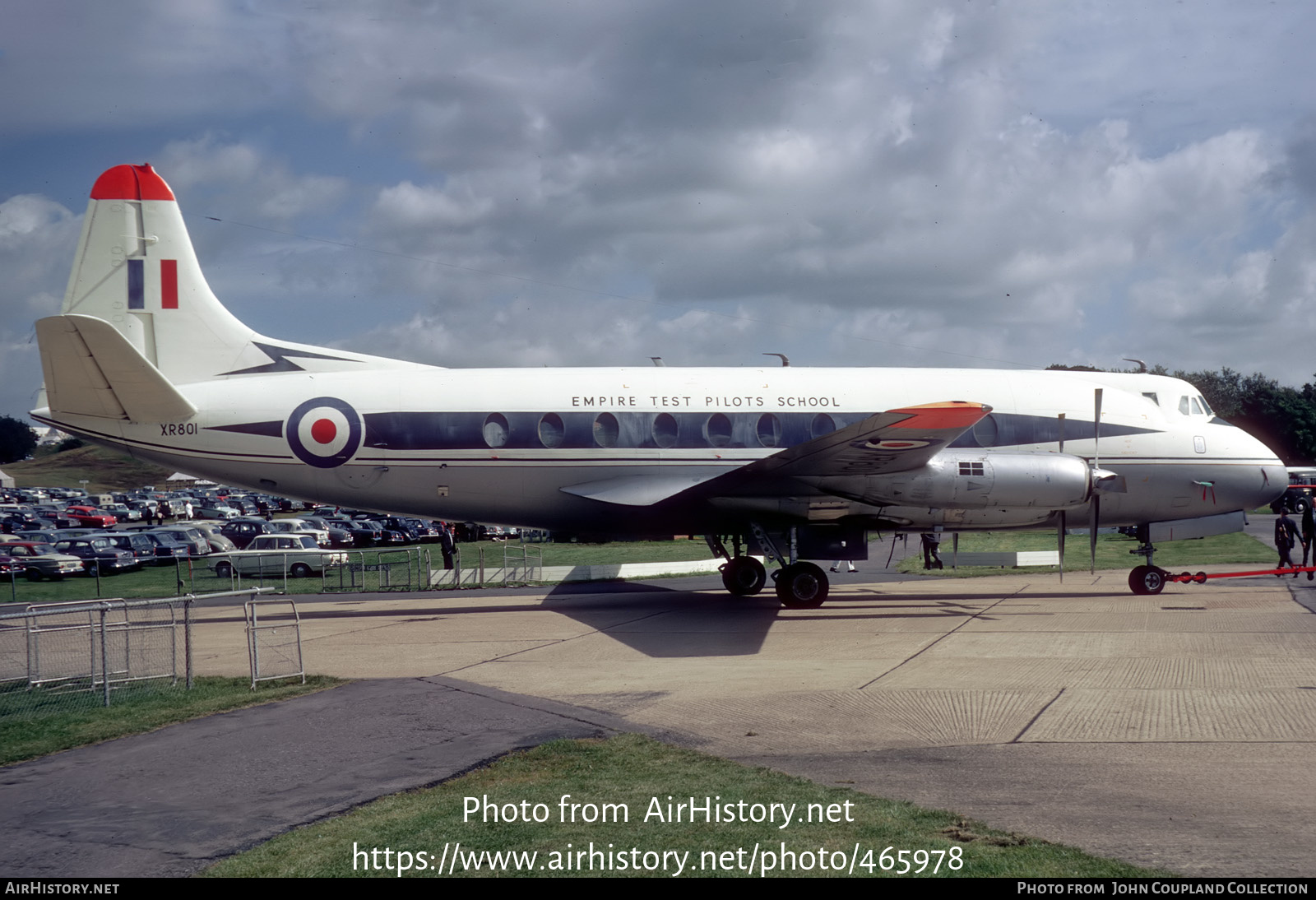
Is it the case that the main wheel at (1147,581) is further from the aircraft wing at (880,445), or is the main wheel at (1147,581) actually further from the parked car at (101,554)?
the parked car at (101,554)

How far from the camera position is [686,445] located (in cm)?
2008

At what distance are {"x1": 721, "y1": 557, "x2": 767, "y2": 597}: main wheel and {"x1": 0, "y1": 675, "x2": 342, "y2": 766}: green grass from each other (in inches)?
425

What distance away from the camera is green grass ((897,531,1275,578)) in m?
28.3

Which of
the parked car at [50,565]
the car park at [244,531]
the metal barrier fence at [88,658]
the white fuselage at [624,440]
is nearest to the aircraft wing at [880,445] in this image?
the white fuselage at [624,440]

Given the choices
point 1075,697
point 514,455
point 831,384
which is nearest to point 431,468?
point 514,455

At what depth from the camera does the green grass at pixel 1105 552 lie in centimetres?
2833

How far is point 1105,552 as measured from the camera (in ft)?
113

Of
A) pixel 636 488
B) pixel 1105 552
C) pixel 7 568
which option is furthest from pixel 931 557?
pixel 7 568

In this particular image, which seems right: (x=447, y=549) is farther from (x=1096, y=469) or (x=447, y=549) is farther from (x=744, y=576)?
(x=1096, y=469)

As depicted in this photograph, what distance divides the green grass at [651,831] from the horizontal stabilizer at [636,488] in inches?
449

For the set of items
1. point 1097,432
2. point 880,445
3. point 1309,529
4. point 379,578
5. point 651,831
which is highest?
point 1097,432

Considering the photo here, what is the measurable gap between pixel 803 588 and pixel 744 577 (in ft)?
9.63

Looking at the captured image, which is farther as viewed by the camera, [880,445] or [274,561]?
[274,561]

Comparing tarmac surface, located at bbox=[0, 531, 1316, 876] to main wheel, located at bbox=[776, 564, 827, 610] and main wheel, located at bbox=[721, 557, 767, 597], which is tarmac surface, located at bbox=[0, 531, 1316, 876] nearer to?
main wheel, located at bbox=[776, 564, 827, 610]
